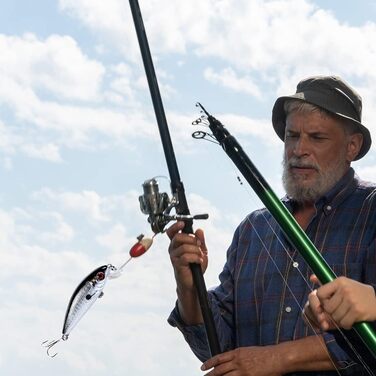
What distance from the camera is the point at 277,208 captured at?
183 inches

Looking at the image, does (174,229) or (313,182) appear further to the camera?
(313,182)

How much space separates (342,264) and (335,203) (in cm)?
43

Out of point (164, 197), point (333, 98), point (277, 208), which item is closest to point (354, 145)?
point (333, 98)

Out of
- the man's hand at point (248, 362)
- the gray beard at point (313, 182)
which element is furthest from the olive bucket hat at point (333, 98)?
the man's hand at point (248, 362)

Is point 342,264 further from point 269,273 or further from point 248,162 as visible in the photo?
point 248,162

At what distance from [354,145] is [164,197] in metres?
1.55

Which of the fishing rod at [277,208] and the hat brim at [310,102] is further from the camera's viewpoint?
the hat brim at [310,102]

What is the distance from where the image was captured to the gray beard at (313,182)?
546 centimetres

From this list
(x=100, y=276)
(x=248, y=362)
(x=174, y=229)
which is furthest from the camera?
(x=248, y=362)

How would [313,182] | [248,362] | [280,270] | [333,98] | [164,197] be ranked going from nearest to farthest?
[164,197]
[248,362]
[280,270]
[313,182]
[333,98]

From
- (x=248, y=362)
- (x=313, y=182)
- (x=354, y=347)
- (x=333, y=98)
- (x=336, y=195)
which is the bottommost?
(x=354, y=347)

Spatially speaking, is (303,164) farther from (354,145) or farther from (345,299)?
(345,299)

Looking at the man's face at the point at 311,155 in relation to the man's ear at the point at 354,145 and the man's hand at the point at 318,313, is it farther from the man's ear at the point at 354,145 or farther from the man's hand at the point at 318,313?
the man's hand at the point at 318,313

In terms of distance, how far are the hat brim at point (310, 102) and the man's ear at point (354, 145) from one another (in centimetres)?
3
